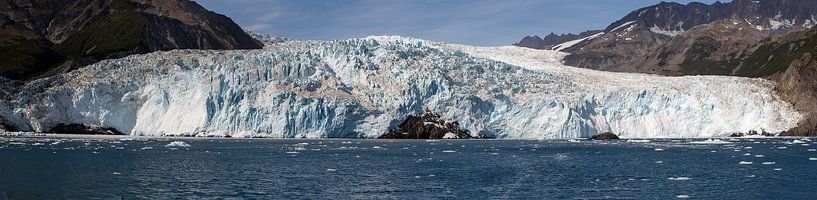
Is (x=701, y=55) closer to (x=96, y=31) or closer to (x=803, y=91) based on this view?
(x=803, y=91)

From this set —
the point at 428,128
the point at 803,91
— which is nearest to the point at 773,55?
the point at 803,91

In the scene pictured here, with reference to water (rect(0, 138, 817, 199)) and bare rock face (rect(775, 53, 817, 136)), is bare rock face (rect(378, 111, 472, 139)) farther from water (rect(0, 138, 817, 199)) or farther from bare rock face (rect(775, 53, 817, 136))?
bare rock face (rect(775, 53, 817, 136))

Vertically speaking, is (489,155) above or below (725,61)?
below

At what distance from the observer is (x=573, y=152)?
44.5m

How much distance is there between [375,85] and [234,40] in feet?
301

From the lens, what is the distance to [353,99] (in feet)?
198

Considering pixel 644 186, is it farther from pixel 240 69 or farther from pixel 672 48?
pixel 672 48

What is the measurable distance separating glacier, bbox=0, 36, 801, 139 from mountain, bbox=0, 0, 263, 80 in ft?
124

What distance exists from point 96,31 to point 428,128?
94383 mm

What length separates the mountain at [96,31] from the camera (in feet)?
366

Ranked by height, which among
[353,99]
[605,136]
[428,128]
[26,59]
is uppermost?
[26,59]

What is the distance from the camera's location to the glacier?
6059cm

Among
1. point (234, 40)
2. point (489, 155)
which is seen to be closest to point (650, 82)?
point (489, 155)

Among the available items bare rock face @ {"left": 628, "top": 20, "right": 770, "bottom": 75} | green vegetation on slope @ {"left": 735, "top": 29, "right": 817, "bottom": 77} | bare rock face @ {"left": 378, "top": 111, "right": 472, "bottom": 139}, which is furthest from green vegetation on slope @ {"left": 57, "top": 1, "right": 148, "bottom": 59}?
green vegetation on slope @ {"left": 735, "top": 29, "right": 817, "bottom": 77}
